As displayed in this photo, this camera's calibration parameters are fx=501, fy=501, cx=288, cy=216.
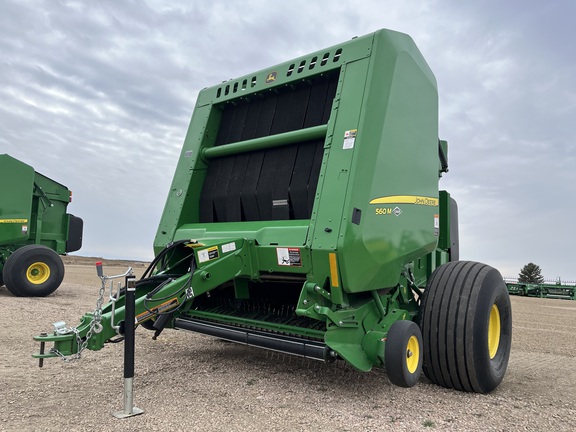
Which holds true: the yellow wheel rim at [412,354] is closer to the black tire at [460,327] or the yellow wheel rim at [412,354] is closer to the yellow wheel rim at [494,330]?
the black tire at [460,327]

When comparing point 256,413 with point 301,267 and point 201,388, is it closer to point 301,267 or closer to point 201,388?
point 201,388

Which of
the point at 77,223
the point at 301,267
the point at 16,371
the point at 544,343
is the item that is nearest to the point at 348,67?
the point at 301,267

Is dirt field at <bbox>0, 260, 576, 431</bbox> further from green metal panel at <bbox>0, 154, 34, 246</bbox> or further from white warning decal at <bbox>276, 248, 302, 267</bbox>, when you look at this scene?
green metal panel at <bbox>0, 154, 34, 246</bbox>

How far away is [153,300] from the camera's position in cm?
354

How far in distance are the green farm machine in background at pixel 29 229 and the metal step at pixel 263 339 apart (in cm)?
649

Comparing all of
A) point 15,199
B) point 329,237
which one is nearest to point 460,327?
point 329,237

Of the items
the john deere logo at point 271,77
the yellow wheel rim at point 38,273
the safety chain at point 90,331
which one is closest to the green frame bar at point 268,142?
the john deere logo at point 271,77

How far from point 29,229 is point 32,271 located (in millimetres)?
1133

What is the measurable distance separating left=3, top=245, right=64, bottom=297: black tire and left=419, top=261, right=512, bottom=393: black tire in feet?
27.1

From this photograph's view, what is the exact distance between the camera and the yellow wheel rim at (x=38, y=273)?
32.4ft

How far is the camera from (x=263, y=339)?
394 centimetres

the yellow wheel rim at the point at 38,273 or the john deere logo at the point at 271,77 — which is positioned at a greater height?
the john deere logo at the point at 271,77

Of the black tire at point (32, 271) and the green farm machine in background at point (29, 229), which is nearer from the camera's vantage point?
the black tire at point (32, 271)

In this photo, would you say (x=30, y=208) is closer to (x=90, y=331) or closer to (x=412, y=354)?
(x=90, y=331)
